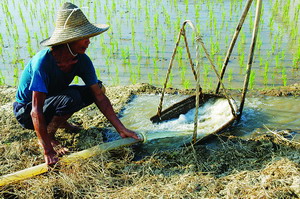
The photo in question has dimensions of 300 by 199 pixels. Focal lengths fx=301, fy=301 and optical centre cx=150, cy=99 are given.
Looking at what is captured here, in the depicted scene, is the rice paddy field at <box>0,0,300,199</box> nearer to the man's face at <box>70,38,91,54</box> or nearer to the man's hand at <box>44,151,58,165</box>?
the man's hand at <box>44,151,58,165</box>

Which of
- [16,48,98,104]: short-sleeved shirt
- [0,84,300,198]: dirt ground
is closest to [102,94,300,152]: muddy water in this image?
[0,84,300,198]: dirt ground

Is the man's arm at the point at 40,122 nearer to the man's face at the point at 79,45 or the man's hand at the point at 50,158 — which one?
the man's hand at the point at 50,158

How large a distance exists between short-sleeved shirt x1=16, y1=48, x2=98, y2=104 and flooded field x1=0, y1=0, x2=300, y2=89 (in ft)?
5.69

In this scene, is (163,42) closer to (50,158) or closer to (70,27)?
(70,27)

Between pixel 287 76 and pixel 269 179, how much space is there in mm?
2453

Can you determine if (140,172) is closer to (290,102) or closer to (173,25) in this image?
(290,102)

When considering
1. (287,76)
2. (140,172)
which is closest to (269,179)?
(140,172)

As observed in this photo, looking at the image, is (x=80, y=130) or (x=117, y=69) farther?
(x=117, y=69)

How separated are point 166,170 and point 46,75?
112 cm

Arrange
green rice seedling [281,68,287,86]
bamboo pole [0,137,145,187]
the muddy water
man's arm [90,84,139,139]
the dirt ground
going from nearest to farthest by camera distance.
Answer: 1. the dirt ground
2. bamboo pole [0,137,145,187]
3. man's arm [90,84,139,139]
4. the muddy water
5. green rice seedling [281,68,287,86]

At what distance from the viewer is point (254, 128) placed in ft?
9.45

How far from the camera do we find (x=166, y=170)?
2271 mm

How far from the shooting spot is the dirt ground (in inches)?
75.7

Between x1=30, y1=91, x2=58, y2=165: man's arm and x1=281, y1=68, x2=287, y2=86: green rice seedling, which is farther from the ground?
x1=30, y1=91, x2=58, y2=165: man's arm
